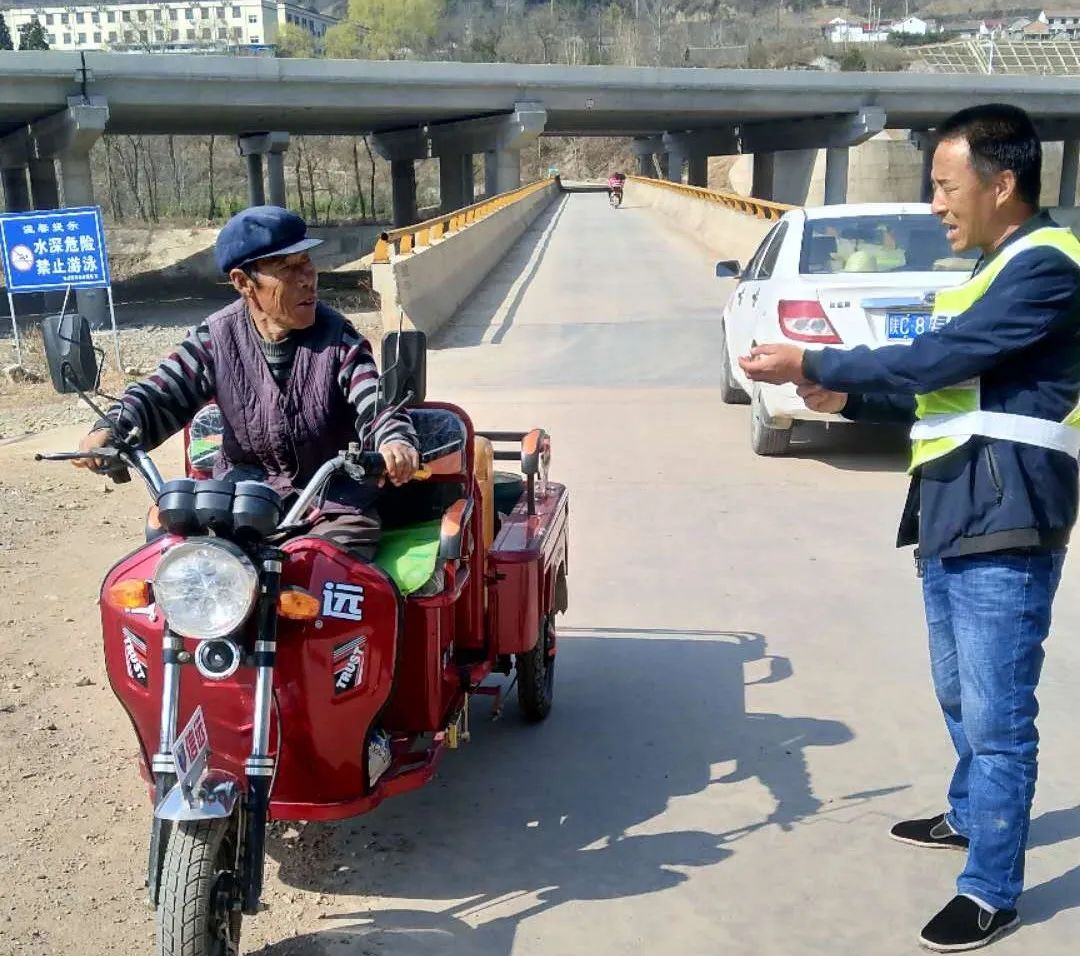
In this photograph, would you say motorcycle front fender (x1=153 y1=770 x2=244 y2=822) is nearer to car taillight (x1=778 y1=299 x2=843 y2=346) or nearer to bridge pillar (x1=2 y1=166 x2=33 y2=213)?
→ car taillight (x1=778 y1=299 x2=843 y2=346)

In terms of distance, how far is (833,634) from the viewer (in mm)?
5895

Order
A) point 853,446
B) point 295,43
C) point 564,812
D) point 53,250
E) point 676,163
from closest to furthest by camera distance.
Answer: point 564,812
point 853,446
point 53,250
point 676,163
point 295,43

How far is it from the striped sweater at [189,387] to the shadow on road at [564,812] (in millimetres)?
1355

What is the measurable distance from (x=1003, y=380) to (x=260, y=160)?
57.1 meters

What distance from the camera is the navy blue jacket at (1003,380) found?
123 inches

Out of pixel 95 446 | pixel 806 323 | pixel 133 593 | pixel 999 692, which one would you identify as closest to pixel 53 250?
pixel 806 323

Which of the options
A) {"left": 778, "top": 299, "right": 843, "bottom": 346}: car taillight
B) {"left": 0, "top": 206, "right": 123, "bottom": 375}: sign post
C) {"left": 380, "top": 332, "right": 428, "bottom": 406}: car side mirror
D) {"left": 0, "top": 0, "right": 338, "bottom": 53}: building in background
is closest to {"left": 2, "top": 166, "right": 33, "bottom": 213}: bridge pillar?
{"left": 0, "top": 206, "right": 123, "bottom": 375}: sign post

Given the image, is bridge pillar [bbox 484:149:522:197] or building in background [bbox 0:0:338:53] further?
building in background [bbox 0:0:338:53]

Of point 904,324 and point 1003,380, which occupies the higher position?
point 1003,380

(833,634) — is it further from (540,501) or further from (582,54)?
(582,54)

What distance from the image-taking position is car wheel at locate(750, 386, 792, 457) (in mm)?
9403

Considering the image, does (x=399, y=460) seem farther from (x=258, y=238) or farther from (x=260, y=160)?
(x=260, y=160)

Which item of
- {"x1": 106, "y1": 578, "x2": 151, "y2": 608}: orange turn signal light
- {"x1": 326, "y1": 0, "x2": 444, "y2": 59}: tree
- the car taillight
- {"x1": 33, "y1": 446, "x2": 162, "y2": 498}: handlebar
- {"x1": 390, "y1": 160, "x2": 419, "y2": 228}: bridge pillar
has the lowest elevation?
{"x1": 390, "y1": 160, "x2": 419, "y2": 228}: bridge pillar

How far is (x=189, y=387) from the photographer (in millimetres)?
3949
